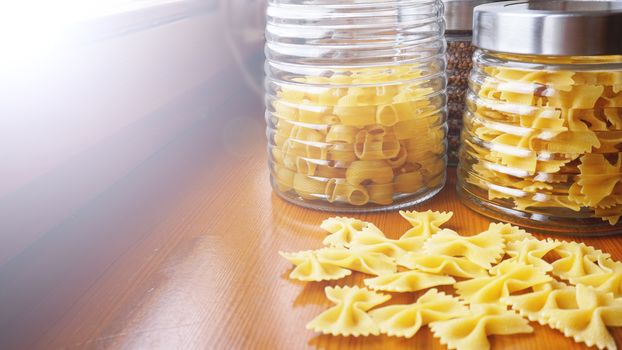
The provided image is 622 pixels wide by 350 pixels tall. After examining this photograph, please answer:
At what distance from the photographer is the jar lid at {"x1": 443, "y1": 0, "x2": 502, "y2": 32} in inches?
35.4

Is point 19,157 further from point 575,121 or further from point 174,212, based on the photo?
point 575,121

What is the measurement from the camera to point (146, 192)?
3.16ft

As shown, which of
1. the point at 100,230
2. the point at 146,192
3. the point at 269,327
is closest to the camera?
the point at 269,327

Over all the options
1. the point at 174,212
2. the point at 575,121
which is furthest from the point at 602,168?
the point at 174,212

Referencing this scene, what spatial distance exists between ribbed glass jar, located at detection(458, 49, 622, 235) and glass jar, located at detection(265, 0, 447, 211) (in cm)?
7

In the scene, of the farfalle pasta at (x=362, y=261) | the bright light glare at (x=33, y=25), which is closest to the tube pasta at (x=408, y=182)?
the farfalle pasta at (x=362, y=261)

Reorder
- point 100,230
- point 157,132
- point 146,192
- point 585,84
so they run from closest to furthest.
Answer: point 585,84, point 100,230, point 146,192, point 157,132

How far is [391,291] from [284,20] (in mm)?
388

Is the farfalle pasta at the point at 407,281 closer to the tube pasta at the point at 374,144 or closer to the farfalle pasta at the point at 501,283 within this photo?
the farfalle pasta at the point at 501,283

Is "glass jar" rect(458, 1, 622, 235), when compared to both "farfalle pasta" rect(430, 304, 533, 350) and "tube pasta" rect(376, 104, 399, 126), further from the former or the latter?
"farfalle pasta" rect(430, 304, 533, 350)

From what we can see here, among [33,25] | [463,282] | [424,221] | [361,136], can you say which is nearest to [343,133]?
[361,136]

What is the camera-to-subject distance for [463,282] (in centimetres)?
65

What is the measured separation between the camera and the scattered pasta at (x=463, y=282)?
1.91 feet

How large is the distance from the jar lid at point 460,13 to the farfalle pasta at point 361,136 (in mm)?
94
